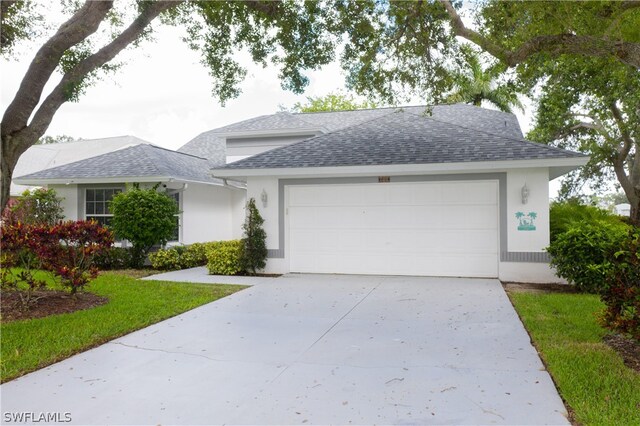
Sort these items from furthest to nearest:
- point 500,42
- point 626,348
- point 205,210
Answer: point 205,210, point 500,42, point 626,348

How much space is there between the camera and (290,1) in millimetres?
9828

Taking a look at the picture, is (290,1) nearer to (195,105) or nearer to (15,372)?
(15,372)

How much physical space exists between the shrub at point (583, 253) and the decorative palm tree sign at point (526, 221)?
0.93 metres

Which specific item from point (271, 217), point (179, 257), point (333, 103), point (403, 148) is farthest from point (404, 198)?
point (333, 103)

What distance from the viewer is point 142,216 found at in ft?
40.0

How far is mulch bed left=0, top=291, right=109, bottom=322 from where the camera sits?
678 cm

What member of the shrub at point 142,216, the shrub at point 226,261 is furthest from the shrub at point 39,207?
the shrub at point 226,261

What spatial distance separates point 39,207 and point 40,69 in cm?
775

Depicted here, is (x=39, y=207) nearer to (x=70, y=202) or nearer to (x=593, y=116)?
(x=70, y=202)

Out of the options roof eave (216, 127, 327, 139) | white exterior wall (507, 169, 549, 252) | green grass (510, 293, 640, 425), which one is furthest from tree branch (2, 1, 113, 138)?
roof eave (216, 127, 327, 139)

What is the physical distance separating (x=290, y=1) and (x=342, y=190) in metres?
4.46

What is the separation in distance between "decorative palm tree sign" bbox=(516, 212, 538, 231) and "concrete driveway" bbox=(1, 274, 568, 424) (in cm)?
334

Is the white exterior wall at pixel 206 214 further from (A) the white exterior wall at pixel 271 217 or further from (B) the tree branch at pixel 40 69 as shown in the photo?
(B) the tree branch at pixel 40 69

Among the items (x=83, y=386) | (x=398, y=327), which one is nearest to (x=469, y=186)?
(x=398, y=327)
